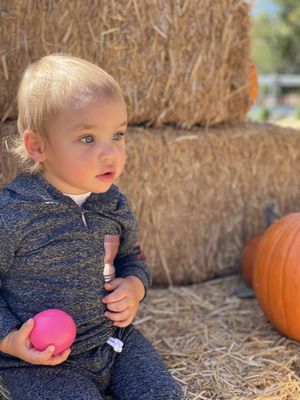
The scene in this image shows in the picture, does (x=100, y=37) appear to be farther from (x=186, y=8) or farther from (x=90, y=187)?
(x=90, y=187)

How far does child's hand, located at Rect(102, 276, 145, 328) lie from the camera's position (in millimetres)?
1684

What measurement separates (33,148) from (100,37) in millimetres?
851

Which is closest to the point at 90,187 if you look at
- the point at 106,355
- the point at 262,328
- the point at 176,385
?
the point at 106,355

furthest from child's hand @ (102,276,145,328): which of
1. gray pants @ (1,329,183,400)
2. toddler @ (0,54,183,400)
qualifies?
gray pants @ (1,329,183,400)

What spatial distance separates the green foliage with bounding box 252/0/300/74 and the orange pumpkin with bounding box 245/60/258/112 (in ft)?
65.8

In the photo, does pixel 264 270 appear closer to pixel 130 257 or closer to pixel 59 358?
pixel 130 257

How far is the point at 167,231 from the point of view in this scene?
2.71 m

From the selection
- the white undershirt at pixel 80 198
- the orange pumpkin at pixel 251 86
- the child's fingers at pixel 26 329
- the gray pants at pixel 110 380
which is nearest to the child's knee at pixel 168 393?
the gray pants at pixel 110 380

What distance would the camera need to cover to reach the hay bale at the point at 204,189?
2582mm

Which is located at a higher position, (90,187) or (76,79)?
(76,79)

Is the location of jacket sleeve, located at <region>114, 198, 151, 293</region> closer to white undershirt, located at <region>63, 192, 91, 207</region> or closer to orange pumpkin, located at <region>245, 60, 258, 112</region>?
white undershirt, located at <region>63, 192, 91, 207</region>

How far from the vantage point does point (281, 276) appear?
2.18 metres

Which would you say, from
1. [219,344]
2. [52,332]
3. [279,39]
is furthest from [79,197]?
[279,39]

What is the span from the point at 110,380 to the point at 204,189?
4.12 ft
